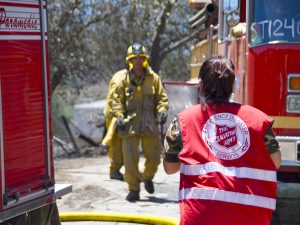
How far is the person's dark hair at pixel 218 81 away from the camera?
361cm

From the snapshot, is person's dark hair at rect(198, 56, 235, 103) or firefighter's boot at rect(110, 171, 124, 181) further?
firefighter's boot at rect(110, 171, 124, 181)

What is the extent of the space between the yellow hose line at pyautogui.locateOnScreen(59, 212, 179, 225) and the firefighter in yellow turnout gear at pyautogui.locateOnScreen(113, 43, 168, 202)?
3.63 feet

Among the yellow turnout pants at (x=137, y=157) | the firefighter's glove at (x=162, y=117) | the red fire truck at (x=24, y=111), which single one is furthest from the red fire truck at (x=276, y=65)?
the yellow turnout pants at (x=137, y=157)

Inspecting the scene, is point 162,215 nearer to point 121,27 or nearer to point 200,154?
point 200,154

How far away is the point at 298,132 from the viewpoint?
581cm

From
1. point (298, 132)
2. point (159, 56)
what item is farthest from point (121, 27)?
point (298, 132)

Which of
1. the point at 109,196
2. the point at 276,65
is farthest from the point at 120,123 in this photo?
the point at 276,65

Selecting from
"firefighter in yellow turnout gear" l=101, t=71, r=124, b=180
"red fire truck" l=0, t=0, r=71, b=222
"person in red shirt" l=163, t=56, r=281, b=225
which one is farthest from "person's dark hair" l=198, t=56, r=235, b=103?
"firefighter in yellow turnout gear" l=101, t=71, r=124, b=180

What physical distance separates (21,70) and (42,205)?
3.41 ft

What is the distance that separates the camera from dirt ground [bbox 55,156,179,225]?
26.0 ft

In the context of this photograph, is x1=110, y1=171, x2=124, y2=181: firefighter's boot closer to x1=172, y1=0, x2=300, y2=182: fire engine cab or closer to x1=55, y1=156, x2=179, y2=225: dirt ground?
x1=55, y1=156, x2=179, y2=225: dirt ground

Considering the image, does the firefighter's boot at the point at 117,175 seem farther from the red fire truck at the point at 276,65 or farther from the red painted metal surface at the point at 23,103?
the red painted metal surface at the point at 23,103

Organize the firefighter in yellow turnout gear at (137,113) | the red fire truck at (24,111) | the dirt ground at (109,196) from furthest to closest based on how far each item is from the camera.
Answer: the firefighter in yellow turnout gear at (137,113) < the dirt ground at (109,196) < the red fire truck at (24,111)

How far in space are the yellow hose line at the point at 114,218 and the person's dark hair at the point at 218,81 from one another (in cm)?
354
